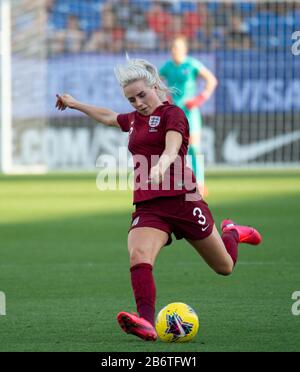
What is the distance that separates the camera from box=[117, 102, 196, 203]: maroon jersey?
21.8 ft

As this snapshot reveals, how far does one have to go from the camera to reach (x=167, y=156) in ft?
20.3

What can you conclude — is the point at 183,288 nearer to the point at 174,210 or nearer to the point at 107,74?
the point at 174,210

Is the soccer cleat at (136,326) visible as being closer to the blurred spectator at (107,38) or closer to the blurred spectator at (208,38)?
the blurred spectator at (208,38)

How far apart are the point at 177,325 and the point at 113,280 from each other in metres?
2.68

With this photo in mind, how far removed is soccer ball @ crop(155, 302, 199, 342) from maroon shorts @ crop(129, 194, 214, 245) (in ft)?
1.80

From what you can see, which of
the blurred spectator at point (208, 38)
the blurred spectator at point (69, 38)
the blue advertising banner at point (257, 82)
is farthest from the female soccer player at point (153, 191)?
the blurred spectator at point (208, 38)

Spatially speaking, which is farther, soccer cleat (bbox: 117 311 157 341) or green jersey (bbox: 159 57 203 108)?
green jersey (bbox: 159 57 203 108)

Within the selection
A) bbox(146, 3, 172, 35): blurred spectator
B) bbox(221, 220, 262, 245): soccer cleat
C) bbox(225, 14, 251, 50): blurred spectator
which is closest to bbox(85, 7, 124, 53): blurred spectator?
bbox(146, 3, 172, 35): blurred spectator

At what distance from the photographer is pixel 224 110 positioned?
918 inches

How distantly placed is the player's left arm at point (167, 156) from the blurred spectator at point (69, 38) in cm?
1798

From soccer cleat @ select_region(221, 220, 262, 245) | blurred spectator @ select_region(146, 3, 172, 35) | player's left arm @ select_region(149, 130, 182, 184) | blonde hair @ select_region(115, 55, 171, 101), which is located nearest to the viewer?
player's left arm @ select_region(149, 130, 182, 184)

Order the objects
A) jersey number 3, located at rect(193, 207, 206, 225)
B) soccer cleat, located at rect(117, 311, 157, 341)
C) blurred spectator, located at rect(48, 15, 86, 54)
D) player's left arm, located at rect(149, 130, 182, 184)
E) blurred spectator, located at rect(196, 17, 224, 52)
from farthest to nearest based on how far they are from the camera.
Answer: blurred spectator, located at rect(196, 17, 224, 52) < blurred spectator, located at rect(48, 15, 86, 54) < jersey number 3, located at rect(193, 207, 206, 225) < soccer cleat, located at rect(117, 311, 157, 341) < player's left arm, located at rect(149, 130, 182, 184)

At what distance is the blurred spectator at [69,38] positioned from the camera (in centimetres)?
2447

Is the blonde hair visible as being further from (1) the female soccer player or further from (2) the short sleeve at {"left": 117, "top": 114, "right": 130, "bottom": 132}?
(2) the short sleeve at {"left": 117, "top": 114, "right": 130, "bottom": 132}
